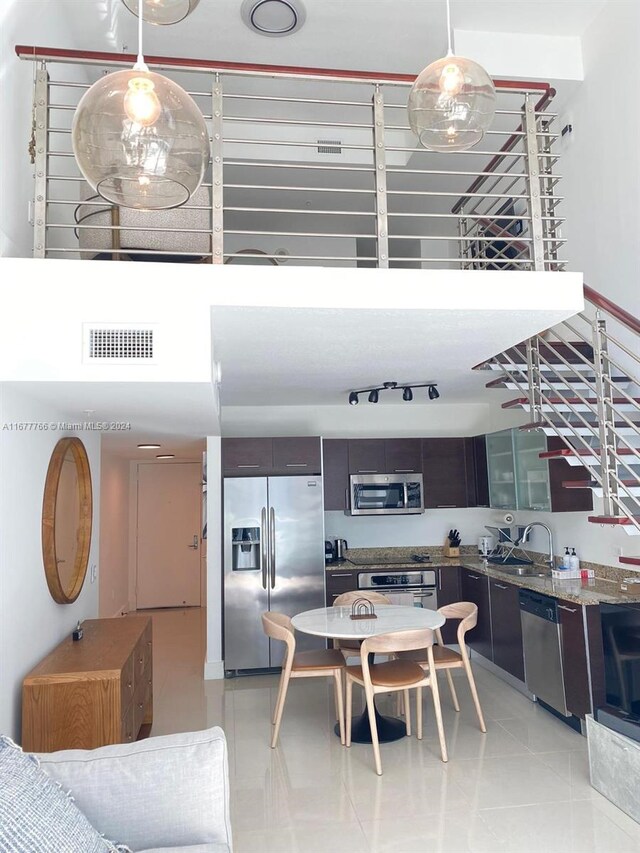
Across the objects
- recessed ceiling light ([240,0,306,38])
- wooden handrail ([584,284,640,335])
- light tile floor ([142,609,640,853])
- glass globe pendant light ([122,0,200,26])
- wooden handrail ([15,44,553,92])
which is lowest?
light tile floor ([142,609,640,853])

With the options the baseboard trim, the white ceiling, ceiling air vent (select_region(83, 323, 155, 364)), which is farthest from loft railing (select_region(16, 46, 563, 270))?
the baseboard trim

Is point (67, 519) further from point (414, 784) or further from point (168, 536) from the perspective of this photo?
point (168, 536)

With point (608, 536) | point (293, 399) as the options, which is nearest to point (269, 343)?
point (293, 399)

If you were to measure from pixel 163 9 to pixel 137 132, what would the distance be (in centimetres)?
102

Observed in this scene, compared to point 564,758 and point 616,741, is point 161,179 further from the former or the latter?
Result: point 564,758

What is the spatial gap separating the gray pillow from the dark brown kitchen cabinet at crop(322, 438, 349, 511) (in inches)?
183

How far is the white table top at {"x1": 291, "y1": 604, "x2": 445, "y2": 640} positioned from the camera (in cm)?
402

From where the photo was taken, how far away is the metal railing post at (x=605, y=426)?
11.0 feet

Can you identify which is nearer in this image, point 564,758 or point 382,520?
point 564,758

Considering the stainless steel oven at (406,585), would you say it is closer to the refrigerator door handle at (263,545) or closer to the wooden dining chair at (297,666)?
the refrigerator door handle at (263,545)

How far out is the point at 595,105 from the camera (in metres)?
4.87

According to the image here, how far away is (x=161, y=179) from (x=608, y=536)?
424cm

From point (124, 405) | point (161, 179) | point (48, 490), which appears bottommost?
point (48, 490)

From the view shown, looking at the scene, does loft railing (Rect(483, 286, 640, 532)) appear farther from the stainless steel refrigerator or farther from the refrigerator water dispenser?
the refrigerator water dispenser
